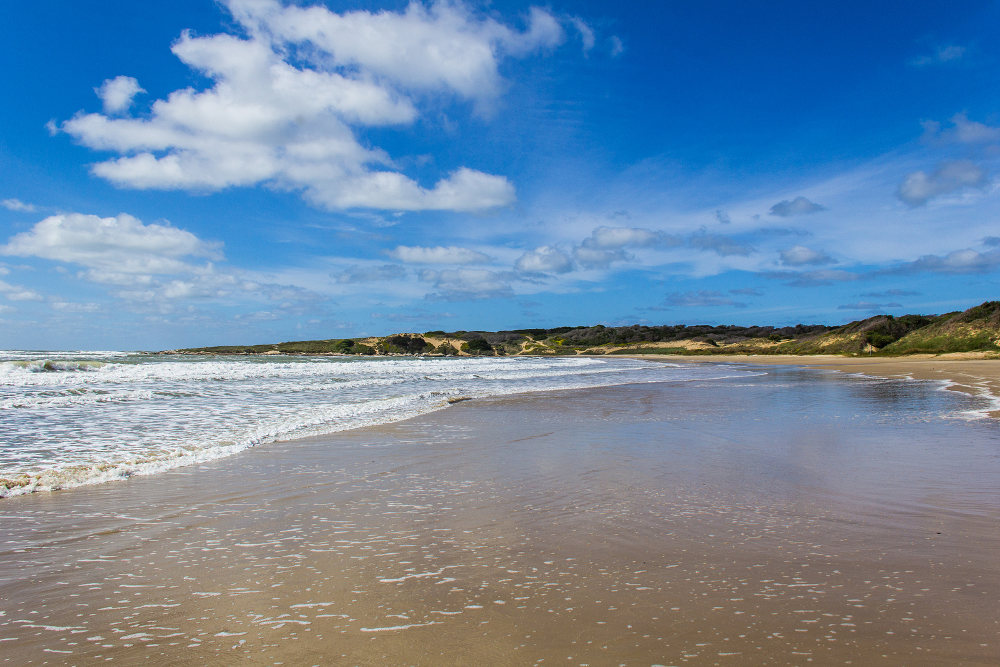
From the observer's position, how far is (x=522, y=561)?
3.44m

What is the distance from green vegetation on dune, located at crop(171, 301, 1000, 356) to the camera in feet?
117

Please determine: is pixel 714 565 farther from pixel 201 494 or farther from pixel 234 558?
pixel 201 494

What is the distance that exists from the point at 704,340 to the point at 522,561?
75186mm

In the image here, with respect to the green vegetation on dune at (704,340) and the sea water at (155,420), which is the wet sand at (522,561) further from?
the green vegetation on dune at (704,340)

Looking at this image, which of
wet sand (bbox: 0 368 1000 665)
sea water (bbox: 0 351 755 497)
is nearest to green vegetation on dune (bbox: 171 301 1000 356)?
sea water (bbox: 0 351 755 497)

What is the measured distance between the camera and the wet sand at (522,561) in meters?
2.46

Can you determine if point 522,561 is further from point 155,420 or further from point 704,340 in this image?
point 704,340

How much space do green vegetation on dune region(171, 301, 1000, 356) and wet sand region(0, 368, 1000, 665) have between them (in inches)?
1413

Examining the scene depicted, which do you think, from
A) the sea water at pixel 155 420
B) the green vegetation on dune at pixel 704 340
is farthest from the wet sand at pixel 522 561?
the green vegetation on dune at pixel 704 340

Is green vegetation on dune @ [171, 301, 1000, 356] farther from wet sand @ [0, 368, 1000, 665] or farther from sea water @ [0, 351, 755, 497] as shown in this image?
wet sand @ [0, 368, 1000, 665]

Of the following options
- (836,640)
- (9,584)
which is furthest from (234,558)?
(836,640)

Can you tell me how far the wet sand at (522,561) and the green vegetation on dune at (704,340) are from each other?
118 ft

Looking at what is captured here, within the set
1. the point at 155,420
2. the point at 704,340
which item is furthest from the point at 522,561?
the point at 704,340

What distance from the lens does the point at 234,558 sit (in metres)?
3.57
